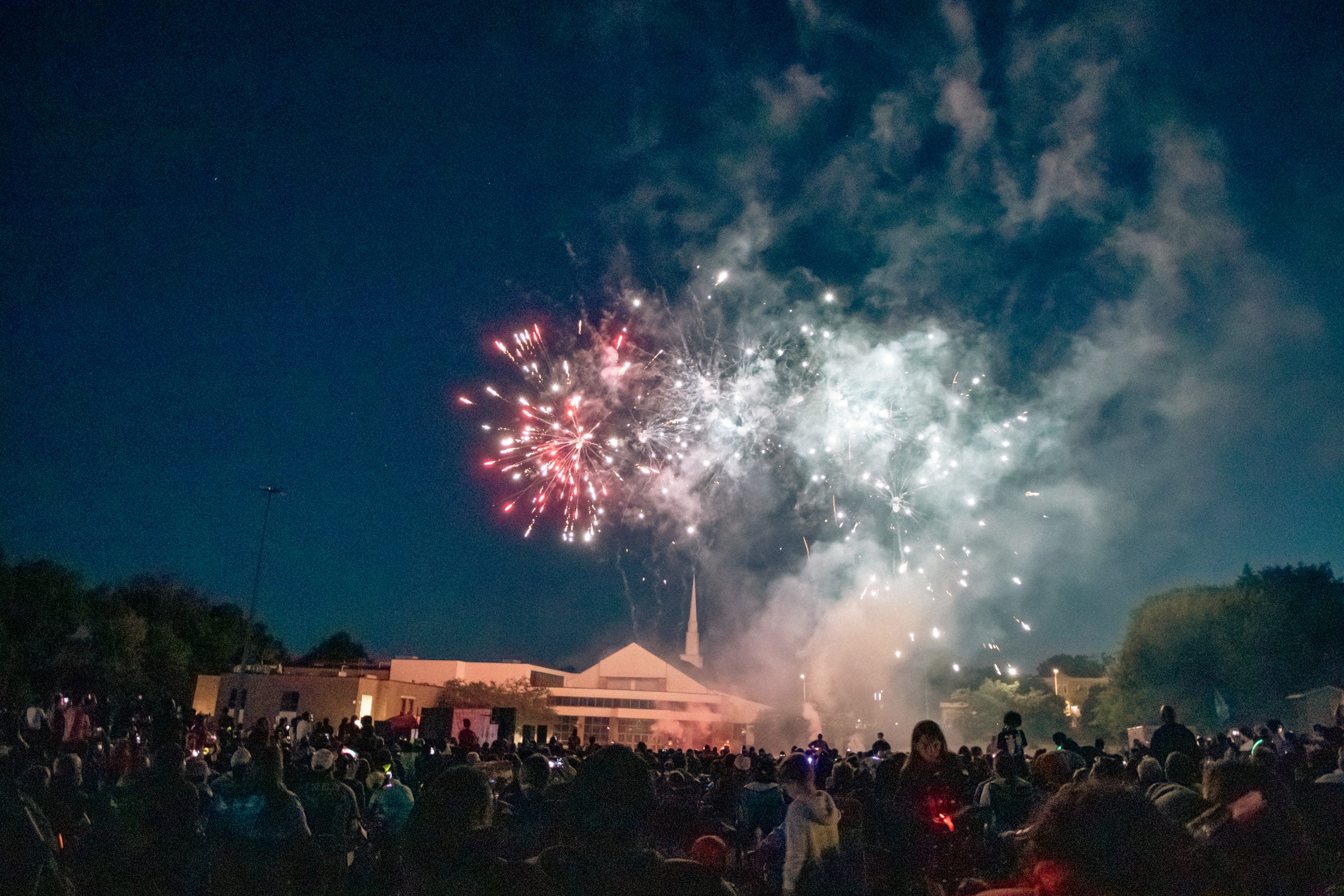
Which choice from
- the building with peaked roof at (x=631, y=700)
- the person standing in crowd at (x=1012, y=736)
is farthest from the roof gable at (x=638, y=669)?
the person standing in crowd at (x=1012, y=736)

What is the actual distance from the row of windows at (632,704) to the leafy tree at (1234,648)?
102ft

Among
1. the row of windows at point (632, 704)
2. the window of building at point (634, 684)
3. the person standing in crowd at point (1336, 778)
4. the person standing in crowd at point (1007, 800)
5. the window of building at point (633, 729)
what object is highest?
the window of building at point (634, 684)

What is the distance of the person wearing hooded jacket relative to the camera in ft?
19.5

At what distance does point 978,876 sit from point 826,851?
1.97 metres

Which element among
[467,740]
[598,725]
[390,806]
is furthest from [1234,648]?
[390,806]

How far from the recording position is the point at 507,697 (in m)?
62.3

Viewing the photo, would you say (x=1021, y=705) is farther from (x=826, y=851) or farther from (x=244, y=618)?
(x=826, y=851)

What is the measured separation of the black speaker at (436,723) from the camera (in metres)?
21.4

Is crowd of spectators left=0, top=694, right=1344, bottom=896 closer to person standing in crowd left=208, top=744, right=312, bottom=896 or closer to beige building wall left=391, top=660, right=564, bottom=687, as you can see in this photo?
person standing in crowd left=208, top=744, right=312, bottom=896

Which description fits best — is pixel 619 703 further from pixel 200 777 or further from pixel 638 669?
pixel 200 777

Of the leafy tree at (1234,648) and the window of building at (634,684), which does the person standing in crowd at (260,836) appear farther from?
the window of building at (634,684)

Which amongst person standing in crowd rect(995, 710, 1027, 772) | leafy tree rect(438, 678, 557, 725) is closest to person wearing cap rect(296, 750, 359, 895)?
person standing in crowd rect(995, 710, 1027, 772)

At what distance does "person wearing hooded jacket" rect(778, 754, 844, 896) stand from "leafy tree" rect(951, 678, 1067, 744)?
7761 cm

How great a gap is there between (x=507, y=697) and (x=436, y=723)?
42574mm
